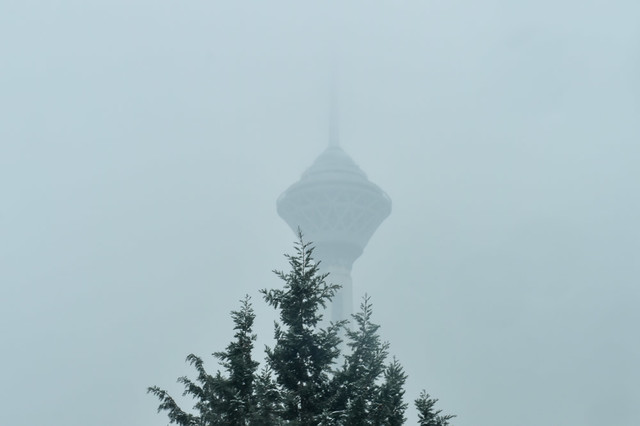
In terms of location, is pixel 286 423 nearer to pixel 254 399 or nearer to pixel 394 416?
pixel 254 399

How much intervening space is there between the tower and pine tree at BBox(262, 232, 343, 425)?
6336 inches

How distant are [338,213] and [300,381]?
16381cm

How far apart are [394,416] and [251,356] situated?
3.42 m

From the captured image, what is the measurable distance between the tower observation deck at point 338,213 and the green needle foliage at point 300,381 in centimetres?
16106

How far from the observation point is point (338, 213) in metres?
181

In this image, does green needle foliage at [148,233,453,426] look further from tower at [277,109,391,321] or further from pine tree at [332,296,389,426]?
tower at [277,109,391,321]

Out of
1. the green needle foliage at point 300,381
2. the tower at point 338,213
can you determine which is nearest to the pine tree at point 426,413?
the green needle foliage at point 300,381

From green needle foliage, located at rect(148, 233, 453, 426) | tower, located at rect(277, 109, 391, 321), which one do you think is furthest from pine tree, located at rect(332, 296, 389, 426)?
tower, located at rect(277, 109, 391, 321)

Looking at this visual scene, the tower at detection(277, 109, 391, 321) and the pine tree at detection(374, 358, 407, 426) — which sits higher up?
the tower at detection(277, 109, 391, 321)

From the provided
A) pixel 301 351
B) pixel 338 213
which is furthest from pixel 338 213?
pixel 301 351

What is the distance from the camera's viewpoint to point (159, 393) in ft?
57.7

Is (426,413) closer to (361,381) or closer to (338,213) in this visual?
(361,381)

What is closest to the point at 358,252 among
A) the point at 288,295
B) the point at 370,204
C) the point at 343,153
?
the point at 370,204

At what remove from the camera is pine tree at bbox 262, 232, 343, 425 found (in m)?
17.3
